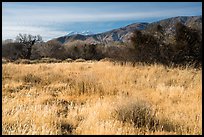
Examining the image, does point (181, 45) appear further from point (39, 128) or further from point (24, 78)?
point (39, 128)

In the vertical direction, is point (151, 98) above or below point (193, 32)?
below

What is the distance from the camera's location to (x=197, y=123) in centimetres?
500

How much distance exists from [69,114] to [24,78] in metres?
5.30

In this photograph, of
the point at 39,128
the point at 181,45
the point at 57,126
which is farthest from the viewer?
the point at 181,45

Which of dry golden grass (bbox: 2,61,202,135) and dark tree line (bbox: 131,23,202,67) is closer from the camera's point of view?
dry golden grass (bbox: 2,61,202,135)

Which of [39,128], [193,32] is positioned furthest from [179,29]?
[39,128]

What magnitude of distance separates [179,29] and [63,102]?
15686mm

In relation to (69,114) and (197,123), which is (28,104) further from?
(197,123)

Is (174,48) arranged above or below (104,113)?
above

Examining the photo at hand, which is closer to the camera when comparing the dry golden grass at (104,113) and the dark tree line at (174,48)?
the dry golden grass at (104,113)

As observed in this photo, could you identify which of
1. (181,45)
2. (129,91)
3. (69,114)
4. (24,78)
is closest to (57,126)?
(69,114)

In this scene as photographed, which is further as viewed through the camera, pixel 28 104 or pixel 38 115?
pixel 28 104

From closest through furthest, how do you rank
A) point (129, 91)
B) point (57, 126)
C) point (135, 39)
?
point (57, 126) < point (129, 91) < point (135, 39)

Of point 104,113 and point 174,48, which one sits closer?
point 104,113
